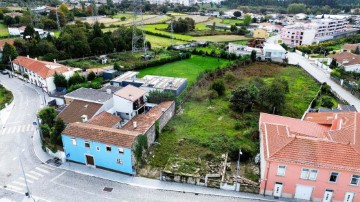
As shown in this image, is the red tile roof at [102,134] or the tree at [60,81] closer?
the red tile roof at [102,134]

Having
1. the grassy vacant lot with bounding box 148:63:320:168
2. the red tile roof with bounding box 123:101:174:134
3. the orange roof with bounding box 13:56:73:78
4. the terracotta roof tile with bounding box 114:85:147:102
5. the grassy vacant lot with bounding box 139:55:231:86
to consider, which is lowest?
the grassy vacant lot with bounding box 148:63:320:168

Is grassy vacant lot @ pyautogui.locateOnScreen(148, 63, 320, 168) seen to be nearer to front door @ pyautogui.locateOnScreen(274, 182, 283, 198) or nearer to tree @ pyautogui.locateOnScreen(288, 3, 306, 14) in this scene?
front door @ pyautogui.locateOnScreen(274, 182, 283, 198)

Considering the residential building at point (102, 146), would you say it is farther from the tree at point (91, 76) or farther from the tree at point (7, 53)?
the tree at point (7, 53)

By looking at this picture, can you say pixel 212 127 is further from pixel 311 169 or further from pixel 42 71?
pixel 42 71

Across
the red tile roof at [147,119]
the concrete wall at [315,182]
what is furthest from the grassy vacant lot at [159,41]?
the concrete wall at [315,182]

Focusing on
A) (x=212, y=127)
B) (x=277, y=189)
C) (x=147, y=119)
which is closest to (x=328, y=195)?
(x=277, y=189)

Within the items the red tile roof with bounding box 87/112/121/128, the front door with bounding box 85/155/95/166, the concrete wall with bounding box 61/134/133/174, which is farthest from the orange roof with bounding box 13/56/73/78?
the front door with bounding box 85/155/95/166
